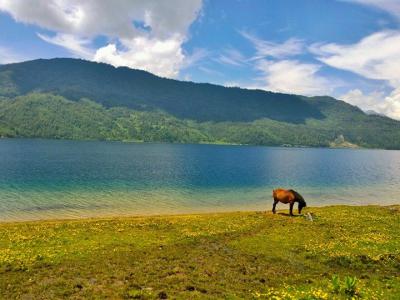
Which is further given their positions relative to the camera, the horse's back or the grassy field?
the horse's back

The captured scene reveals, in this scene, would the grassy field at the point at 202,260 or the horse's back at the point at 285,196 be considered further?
the horse's back at the point at 285,196

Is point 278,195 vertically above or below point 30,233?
above

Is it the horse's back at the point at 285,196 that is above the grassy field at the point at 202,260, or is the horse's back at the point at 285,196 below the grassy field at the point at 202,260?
above

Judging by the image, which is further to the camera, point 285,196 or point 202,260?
point 285,196

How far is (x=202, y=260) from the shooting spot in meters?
28.7

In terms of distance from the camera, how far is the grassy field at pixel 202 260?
865 inches

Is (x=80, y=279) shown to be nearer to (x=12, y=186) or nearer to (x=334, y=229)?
(x=334, y=229)

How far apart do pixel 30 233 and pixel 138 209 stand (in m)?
33.0

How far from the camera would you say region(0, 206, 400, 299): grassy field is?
72.1 ft

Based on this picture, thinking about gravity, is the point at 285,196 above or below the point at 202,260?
above

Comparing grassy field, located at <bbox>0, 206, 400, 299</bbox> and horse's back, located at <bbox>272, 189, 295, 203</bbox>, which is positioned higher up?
horse's back, located at <bbox>272, 189, 295, 203</bbox>

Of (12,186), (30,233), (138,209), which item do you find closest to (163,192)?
(138,209)

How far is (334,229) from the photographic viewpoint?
4228 cm

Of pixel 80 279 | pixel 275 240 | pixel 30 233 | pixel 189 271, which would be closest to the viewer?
pixel 80 279
